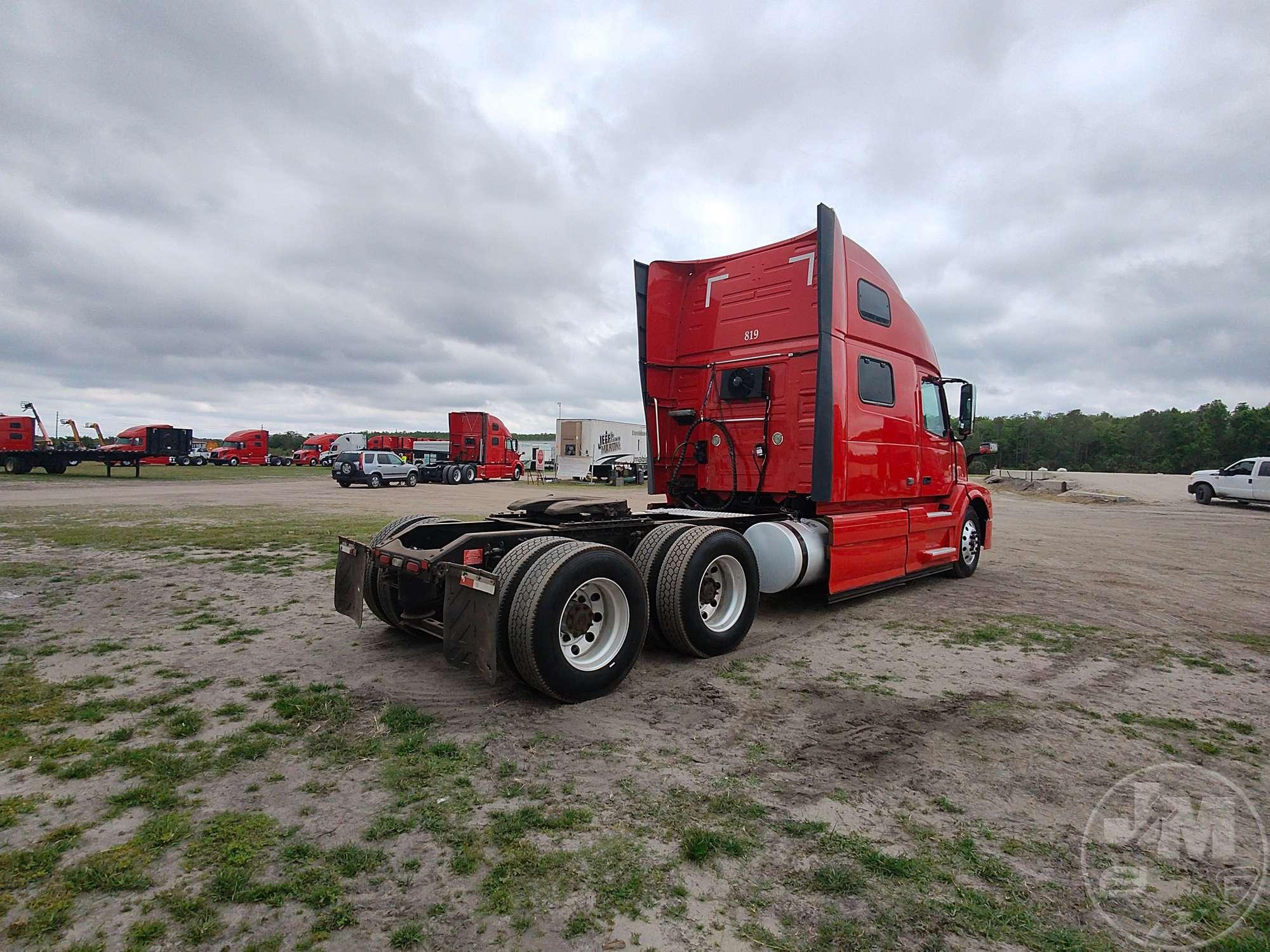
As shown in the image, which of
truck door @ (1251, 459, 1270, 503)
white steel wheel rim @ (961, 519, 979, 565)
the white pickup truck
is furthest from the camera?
the white pickup truck

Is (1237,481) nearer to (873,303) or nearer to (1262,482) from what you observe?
(1262,482)

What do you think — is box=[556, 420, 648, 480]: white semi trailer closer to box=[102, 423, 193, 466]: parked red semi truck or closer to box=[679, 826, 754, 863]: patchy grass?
box=[102, 423, 193, 466]: parked red semi truck

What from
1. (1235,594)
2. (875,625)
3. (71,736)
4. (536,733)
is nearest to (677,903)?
(536,733)

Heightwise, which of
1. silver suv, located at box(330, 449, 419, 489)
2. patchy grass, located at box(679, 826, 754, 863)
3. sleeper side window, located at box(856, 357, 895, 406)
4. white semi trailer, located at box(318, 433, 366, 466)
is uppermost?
white semi trailer, located at box(318, 433, 366, 466)

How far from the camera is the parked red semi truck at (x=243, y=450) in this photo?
56.8 metres

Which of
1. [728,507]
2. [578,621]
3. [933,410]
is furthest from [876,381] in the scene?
[578,621]

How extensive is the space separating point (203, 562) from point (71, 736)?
5.81 metres

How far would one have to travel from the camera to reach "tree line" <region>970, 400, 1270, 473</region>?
7331 centimetres

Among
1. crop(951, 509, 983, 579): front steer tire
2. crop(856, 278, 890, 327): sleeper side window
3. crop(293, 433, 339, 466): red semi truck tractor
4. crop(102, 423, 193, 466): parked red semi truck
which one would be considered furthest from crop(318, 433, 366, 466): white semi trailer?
crop(856, 278, 890, 327): sleeper side window

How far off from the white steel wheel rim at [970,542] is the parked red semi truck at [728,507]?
0.15 ft

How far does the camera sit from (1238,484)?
75.7ft

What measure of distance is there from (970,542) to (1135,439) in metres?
100

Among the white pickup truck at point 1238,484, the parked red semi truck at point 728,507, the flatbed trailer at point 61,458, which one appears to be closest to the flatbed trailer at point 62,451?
the flatbed trailer at point 61,458

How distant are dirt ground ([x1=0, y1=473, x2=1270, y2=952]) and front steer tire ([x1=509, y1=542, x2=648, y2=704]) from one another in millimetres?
212
